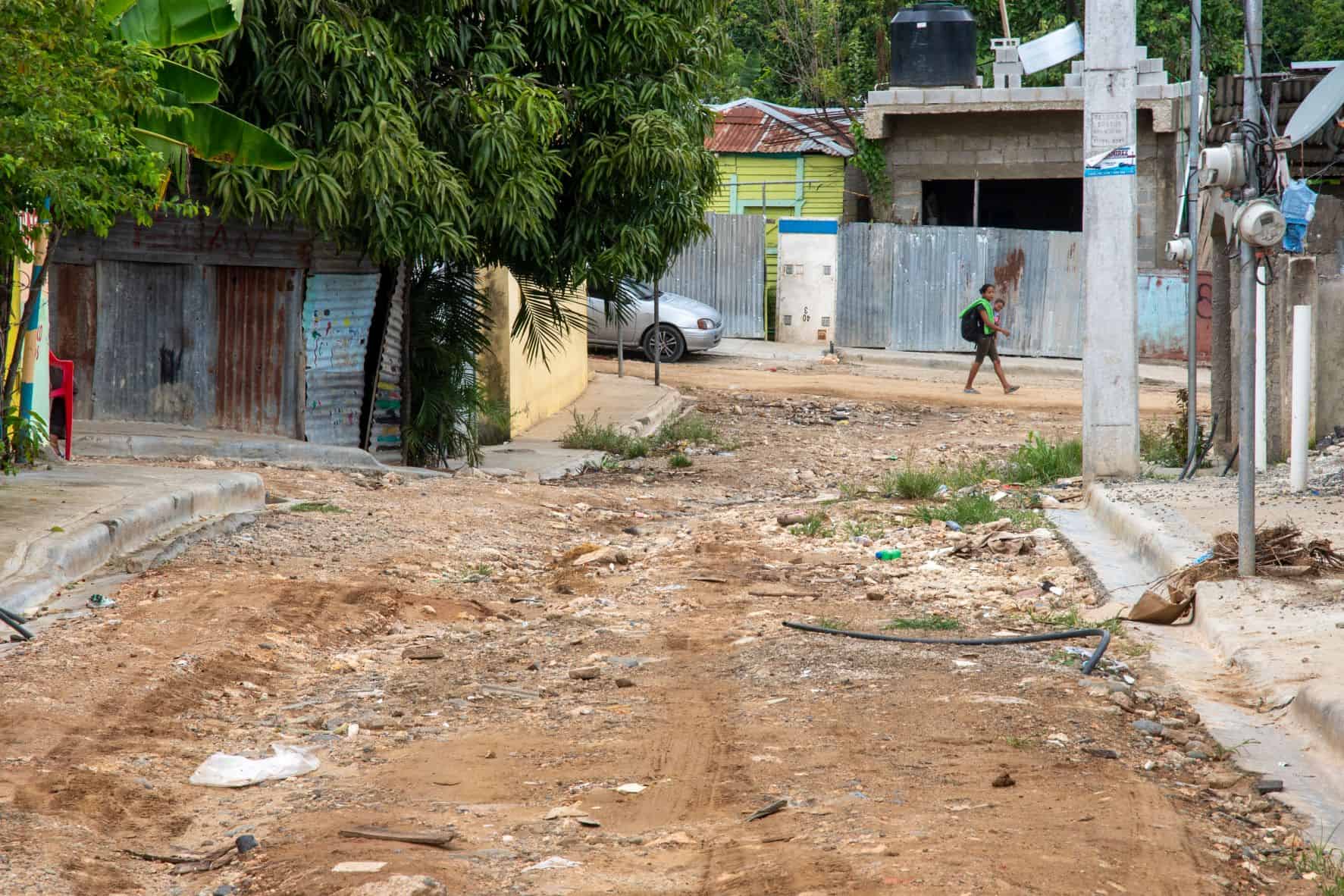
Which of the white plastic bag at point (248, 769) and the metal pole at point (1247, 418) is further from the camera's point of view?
the metal pole at point (1247, 418)

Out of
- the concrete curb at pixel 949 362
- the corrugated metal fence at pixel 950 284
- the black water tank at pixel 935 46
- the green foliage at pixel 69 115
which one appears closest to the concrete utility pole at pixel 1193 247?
the green foliage at pixel 69 115

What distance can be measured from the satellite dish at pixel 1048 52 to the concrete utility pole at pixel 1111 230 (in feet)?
18.4

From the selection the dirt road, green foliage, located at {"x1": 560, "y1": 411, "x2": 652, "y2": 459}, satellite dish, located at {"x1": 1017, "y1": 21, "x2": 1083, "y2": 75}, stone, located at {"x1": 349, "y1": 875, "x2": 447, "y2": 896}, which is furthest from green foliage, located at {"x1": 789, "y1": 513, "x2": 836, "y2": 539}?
satellite dish, located at {"x1": 1017, "y1": 21, "x2": 1083, "y2": 75}

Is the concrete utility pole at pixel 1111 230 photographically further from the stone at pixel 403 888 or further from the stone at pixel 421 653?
the stone at pixel 403 888

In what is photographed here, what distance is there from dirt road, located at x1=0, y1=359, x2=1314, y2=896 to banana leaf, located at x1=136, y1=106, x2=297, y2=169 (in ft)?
8.16

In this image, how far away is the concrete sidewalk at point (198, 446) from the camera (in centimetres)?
1258

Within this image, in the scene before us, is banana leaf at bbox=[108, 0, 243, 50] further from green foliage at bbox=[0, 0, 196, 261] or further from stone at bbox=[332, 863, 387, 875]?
stone at bbox=[332, 863, 387, 875]

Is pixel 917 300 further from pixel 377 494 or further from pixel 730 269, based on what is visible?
pixel 377 494

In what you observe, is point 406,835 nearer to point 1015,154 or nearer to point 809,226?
point 809,226

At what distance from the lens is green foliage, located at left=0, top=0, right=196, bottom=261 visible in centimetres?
667

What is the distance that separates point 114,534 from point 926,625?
468 cm

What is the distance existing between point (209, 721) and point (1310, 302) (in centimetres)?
898

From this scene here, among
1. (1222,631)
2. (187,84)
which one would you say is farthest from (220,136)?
(1222,631)

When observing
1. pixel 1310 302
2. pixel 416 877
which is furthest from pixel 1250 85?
pixel 416 877
